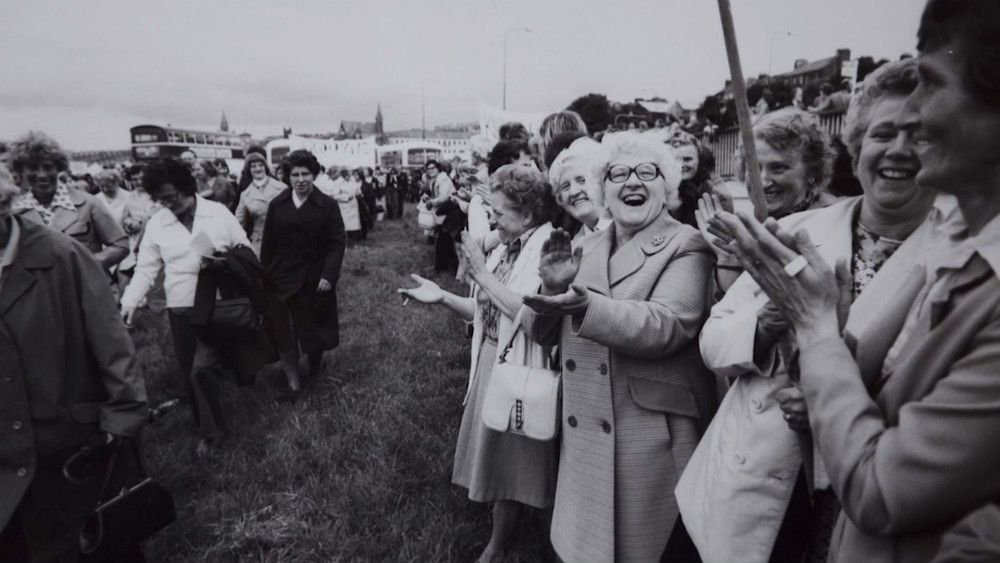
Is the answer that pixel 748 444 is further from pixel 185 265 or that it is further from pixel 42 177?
pixel 42 177

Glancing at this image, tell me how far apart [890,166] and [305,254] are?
4779mm

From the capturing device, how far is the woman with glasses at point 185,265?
14.1ft

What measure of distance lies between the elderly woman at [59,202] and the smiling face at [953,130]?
482cm

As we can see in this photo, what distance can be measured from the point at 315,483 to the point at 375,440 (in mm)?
588

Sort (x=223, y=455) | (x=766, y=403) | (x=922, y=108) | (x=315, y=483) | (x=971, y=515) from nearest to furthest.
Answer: (x=971, y=515) → (x=922, y=108) → (x=766, y=403) → (x=315, y=483) → (x=223, y=455)

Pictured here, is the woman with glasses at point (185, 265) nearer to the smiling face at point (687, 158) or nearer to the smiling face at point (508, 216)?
the smiling face at point (508, 216)

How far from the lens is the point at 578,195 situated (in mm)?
3025

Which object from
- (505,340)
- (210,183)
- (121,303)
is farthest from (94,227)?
(210,183)

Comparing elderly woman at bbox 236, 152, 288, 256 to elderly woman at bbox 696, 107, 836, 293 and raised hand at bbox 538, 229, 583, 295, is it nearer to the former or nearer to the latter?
raised hand at bbox 538, 229, 583, 295

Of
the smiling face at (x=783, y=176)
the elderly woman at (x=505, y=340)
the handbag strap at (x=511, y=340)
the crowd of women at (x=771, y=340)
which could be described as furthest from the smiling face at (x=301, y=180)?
the smiling face at (x=783, y=176)

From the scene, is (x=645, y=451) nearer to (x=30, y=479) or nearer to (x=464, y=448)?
(x=464, y=448)

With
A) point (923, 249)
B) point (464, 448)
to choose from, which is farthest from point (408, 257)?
point (923, 249)

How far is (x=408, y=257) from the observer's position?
509 inches

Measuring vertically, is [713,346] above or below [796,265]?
below
